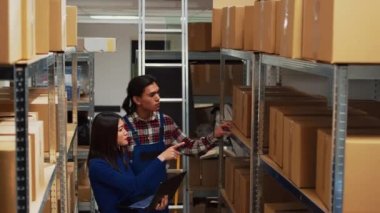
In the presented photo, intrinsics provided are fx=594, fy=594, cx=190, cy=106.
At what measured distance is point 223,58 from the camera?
5008mm

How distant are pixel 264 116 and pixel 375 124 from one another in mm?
972

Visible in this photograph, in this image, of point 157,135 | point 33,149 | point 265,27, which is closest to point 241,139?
point 157,135

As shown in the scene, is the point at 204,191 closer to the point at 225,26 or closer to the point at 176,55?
the point at 176,55

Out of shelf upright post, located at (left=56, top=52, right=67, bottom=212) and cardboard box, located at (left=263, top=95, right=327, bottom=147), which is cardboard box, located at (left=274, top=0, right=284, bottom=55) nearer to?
cardboard box, located at (left=263, top=95, right=327, bottom=147)

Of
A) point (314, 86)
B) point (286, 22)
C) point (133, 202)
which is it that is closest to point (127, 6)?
point (314, 86)

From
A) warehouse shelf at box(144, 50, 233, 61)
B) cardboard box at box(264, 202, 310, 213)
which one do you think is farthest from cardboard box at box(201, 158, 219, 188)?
cardboard box at box(264, 202, 310, 213)

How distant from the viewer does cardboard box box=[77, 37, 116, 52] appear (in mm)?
5668

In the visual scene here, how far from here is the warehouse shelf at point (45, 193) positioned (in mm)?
2006

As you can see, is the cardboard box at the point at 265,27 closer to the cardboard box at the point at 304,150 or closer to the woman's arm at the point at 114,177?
the cardboard box at the point at 304,150

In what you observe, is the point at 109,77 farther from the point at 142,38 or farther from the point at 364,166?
the point at 364,166

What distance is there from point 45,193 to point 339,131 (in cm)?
111

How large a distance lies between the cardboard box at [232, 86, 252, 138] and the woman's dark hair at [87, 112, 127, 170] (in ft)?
2.88

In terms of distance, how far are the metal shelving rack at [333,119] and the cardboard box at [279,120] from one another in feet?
0.21

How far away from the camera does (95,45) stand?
228 inches
